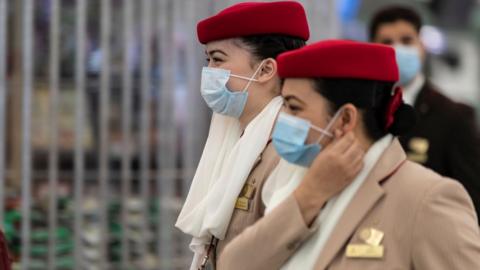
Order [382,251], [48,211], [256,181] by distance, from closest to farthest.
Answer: [382,251]
[256,181]
[48,211]

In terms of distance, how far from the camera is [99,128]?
19.1ft

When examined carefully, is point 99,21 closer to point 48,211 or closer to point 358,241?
point 48,211

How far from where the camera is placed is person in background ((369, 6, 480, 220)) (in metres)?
5.10

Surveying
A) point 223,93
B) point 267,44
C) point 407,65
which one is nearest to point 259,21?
point 267,44

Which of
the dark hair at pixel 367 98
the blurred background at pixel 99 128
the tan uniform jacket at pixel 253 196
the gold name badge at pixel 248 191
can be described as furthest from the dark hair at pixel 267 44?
the blurred background at pixel 99 128

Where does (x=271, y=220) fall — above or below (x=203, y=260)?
above

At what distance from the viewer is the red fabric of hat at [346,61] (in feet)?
8.77

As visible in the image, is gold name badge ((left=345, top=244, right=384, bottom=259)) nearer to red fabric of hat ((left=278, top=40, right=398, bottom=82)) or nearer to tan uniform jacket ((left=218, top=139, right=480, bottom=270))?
tan uniform jacket ((left=218, top=139, right=480, bottom=270))

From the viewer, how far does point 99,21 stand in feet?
19.0

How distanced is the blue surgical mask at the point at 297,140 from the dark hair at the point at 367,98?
0.15 feet

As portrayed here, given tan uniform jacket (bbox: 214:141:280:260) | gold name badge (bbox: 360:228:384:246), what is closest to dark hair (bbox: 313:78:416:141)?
gold name badge (bbox: 360:228:384:246)

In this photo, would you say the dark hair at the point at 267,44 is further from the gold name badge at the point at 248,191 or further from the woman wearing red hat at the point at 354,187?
the woman wearing red hat at the point at 354,187

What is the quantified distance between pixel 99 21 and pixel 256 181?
8.99ft

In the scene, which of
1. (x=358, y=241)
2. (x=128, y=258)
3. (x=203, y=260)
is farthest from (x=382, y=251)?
(x=128, y=258)
